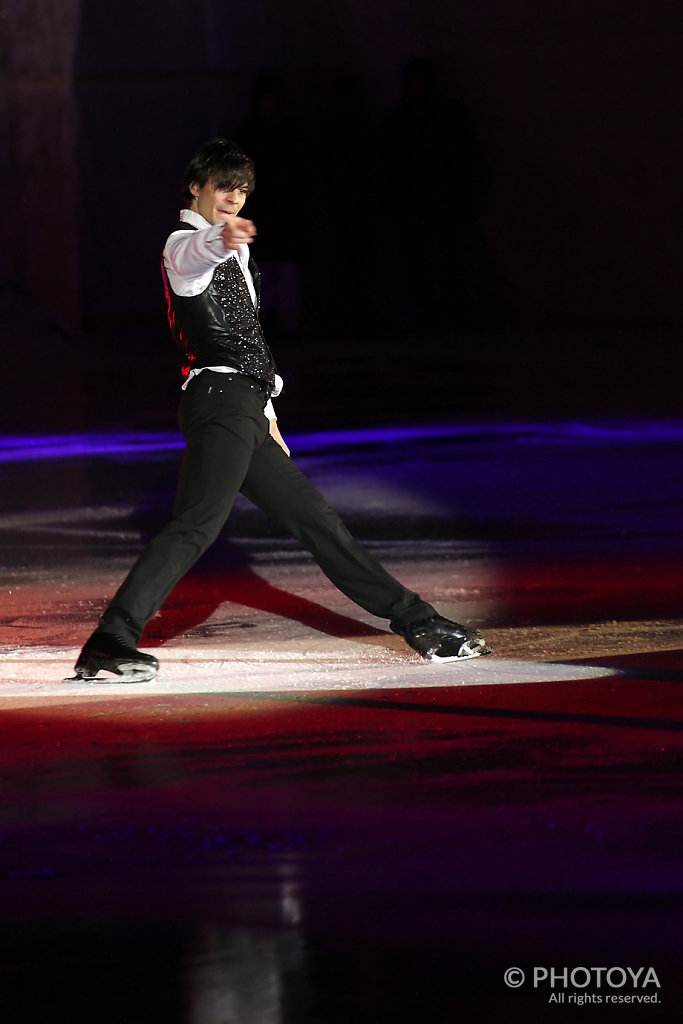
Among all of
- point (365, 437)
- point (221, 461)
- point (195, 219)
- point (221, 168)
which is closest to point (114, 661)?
point (221, 461)

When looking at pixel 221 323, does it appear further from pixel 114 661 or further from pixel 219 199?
pixel 114 661

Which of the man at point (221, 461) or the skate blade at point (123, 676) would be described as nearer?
the man at point (221, 461)

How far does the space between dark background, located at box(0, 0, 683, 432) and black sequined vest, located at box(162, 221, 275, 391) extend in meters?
14.3

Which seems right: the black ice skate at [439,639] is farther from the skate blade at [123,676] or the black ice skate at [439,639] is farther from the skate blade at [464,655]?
the skate blade at [123,676]

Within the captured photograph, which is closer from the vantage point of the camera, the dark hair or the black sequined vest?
the dark hair

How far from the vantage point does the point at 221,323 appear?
5.75 metres

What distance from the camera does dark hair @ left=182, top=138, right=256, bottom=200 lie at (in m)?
5.58

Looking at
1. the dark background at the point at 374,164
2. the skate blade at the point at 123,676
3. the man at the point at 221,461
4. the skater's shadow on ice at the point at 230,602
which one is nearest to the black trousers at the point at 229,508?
the man at the point at 221,461

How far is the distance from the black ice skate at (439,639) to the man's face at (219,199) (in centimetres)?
149

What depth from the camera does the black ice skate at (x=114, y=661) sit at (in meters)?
5.67

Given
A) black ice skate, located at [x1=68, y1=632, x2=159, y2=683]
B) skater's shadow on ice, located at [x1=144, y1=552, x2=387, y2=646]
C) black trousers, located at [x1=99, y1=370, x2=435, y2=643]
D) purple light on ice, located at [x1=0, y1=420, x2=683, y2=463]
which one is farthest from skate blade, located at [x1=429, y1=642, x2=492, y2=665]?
purple light on ice, located at [x1=0, y1=420, x2=683, y2=463]

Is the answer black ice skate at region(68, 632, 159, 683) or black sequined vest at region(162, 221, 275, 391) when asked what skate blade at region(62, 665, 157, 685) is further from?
black sequined vest at region(162, 221, 275, 391)

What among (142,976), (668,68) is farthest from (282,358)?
(142,976)

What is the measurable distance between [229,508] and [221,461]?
0.50ft
